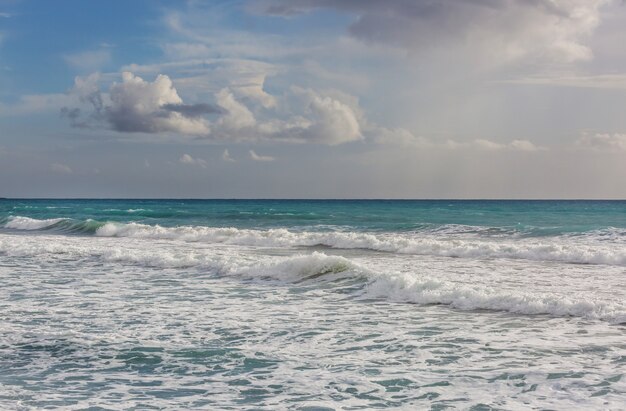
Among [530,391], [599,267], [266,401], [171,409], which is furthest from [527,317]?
[599,267]

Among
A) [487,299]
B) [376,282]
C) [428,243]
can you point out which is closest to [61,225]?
[428,243]

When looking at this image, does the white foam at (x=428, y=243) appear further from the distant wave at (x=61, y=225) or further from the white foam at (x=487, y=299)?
the white foam at (x=487, y=299)

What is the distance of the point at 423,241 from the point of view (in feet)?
86.2

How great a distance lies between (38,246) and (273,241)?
10158mm

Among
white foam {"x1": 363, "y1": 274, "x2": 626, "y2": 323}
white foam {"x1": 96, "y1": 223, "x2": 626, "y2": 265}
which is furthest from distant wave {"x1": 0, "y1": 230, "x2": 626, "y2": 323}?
white foam {"x1": 96, "y1": 223, "x2": 626, "y2": 265}

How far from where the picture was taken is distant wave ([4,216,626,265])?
875 inches

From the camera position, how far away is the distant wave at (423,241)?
22.2 meters

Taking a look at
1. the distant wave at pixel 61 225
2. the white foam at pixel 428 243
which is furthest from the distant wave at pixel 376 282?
the distant wave at pixel 61 225

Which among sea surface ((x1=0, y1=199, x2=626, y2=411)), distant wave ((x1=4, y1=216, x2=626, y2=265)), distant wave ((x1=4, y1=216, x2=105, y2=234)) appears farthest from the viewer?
distant wave ((x1=4, y1=216, x2=105, y2=234))

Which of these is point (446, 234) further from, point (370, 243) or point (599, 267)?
point (599, 267)

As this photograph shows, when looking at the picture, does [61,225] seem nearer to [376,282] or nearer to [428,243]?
[428,243]

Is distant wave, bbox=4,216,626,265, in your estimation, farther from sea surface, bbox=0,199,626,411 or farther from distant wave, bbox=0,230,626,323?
distant wave, bbox=0,230,626,323

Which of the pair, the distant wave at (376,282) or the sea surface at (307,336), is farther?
the distant wave at (376,282)

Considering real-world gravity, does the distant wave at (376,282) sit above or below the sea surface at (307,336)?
above
